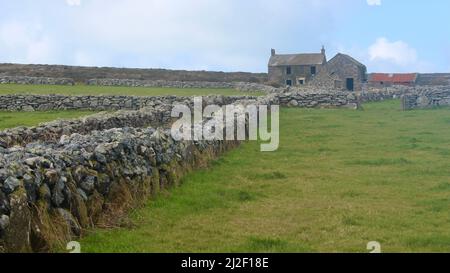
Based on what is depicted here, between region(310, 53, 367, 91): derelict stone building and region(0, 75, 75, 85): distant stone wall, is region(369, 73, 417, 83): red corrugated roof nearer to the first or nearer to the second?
region(310, 53, 367, 91): derelict stone building

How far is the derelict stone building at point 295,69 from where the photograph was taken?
85250 mm

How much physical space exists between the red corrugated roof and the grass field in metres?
70.6

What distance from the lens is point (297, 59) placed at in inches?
3408

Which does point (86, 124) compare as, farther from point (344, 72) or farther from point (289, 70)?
point (289, 70)

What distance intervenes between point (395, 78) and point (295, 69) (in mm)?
15574

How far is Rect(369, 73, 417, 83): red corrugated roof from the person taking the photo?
87.4 m

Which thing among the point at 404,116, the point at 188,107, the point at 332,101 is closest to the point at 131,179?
the point at 188,107

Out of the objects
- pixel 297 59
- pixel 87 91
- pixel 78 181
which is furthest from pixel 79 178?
pixel 297 59

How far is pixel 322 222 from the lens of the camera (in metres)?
9.90

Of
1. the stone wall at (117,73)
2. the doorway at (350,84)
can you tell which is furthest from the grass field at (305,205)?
the stone wall at (117,73)

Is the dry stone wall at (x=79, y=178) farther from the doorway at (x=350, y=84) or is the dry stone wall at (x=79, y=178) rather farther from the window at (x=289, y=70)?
the window at (x=289, y=70)

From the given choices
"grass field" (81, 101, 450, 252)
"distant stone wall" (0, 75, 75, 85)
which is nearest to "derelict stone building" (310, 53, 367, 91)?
"distant stone wall" (0, 75, 75, 85)

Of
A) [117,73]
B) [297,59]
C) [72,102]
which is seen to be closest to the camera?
[72,102]
